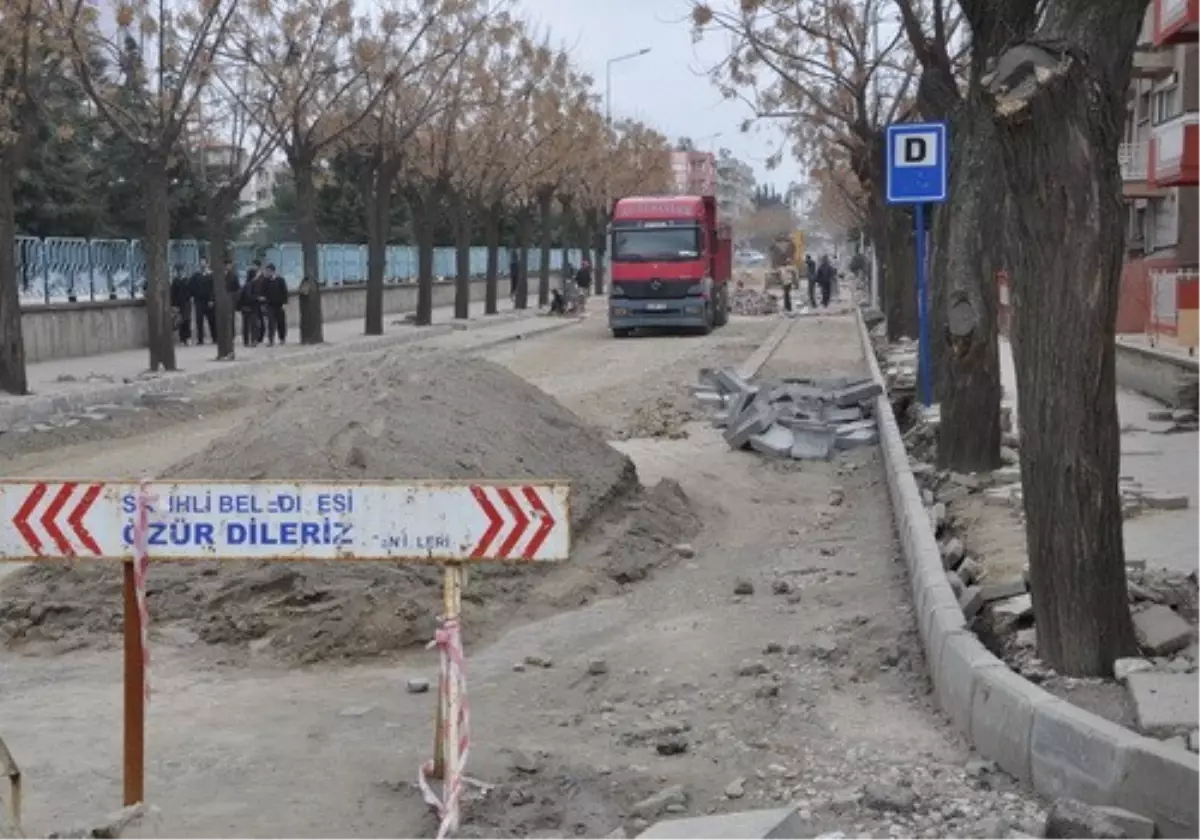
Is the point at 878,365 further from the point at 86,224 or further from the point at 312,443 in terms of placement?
the point at 86,224

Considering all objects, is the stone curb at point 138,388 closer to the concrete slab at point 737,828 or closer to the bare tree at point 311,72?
the bare tree at point 311,72

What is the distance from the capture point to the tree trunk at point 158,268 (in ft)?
80.8

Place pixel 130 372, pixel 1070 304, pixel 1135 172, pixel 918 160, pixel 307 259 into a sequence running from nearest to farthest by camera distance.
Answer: pixel 1070 304
pixel 918 160
pixel 130 372
pixel 307 259
pixel 1135 172

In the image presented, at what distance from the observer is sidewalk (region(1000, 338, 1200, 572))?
9.18m

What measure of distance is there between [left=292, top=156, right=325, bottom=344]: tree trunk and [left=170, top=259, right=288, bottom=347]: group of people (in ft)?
1.95

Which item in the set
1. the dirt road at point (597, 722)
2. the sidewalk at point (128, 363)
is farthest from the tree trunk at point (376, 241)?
the dirt road at point (597, 722)

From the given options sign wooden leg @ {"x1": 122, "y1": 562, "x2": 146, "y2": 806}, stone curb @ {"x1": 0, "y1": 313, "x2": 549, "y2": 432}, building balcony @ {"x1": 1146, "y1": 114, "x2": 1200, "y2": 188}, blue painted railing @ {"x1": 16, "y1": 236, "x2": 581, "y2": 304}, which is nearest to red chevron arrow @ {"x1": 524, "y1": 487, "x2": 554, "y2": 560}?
sign wooden leg @ {"x1": 122, "y1": 562, "x2": 146, "y2": 806}

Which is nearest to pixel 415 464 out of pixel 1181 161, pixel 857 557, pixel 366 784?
pixel 857 557

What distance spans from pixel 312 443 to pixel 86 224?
33.4 m

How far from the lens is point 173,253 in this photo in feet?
112

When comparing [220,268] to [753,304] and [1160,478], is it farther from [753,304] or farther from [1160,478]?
[753,304]

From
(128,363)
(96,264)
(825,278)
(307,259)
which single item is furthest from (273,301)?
(825,278)

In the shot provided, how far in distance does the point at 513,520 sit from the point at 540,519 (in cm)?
10

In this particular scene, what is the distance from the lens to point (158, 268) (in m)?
24.8
